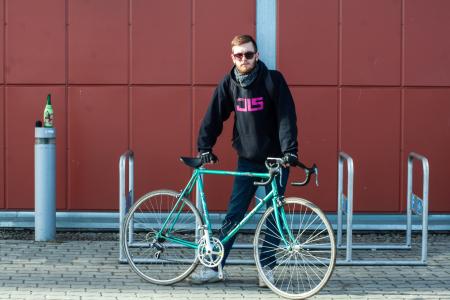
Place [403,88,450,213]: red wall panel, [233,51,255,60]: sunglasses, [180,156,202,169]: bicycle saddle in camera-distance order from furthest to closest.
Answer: [403,88,450,213]: red wall panel < [180,156,202,169]: bicycle saddle < [233,51,255,60]: sunglasses

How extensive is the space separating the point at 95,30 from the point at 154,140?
51.5 inches

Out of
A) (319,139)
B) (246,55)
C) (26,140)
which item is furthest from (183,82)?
(246,55)

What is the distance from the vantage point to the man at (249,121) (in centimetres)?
814

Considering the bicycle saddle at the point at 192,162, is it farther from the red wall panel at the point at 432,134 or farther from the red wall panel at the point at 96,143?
the red wall panel at the point at 432,134

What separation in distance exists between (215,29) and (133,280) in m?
3.45

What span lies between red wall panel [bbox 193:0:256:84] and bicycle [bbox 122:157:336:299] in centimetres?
258

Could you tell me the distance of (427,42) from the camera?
36.4 feet

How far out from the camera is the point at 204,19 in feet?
36.2

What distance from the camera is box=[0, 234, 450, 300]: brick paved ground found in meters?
8.05

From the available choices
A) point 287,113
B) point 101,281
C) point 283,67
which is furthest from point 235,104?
point 283,67

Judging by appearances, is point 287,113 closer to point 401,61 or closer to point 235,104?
point 235,104

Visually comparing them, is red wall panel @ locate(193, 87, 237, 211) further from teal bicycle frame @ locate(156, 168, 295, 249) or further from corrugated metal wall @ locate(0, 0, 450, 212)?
teal bicycle frame @ locate(156, 168, 295, 249)

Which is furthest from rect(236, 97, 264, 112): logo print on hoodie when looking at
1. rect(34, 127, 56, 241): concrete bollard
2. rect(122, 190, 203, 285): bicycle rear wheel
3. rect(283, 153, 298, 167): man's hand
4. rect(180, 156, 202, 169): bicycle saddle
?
rect(34, 127, 56, 241): concrete bollard

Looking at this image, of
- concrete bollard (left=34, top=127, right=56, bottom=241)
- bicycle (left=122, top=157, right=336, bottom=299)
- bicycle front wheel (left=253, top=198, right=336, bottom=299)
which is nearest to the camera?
bicycle front wheel (left=253, top=198, right=336, bottom=299)
